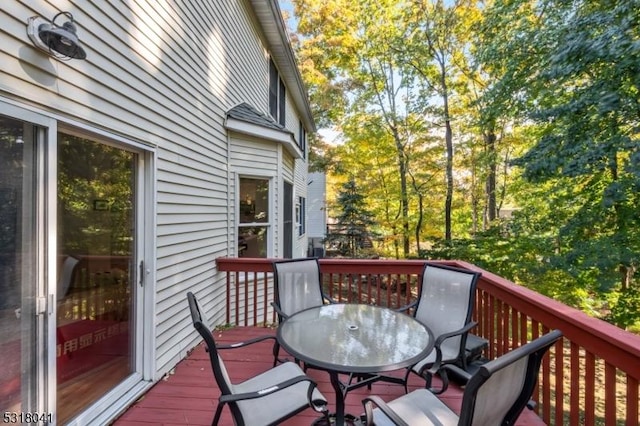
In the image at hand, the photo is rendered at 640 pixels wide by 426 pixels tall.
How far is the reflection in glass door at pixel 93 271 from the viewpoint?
7.00ft

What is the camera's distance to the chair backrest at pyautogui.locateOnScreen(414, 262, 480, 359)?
264cm

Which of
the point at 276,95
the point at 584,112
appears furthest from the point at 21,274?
the point at 276,95

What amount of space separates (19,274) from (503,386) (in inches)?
99.2

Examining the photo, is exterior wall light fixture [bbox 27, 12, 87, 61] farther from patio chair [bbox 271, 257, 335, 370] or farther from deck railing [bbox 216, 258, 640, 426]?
Result: deck railing [bbox 216, 258, 640, 426]

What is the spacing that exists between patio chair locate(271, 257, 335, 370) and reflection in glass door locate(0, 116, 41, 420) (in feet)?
6.04

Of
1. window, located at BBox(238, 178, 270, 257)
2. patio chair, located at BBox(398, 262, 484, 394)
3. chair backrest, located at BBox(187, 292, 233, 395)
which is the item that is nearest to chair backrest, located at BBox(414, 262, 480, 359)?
patio chair, located at BBox(398, 262, 484, 394)

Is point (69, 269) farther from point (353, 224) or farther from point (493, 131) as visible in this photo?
point (353, 224)

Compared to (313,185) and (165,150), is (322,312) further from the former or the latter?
(313,185)

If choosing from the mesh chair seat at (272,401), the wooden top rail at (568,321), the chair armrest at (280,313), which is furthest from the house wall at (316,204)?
Answer: the mesh chair seat at (272,401)

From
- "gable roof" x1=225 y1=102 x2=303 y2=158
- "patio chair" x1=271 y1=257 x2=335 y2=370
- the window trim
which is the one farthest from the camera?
the window trim

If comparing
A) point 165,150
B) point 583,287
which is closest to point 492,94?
point 583,287

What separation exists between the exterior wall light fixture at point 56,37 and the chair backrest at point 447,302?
3.23 m

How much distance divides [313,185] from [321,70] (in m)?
5.64

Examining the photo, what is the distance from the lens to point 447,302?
282cm
